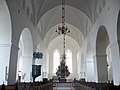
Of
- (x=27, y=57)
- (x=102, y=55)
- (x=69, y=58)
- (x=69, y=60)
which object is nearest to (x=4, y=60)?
(x=27, y=57)

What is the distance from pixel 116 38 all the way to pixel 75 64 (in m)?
26.8

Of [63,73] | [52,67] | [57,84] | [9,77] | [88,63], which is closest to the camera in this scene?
[9,77]

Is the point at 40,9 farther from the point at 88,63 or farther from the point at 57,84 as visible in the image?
the point at 57,84

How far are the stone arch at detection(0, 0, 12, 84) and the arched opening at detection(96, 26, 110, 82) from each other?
858cm

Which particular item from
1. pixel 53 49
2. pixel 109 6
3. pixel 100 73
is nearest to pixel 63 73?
pixel 53 49

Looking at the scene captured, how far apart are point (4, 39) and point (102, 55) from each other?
9.64 meters

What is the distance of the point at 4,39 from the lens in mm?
10125

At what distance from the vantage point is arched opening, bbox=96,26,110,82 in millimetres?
15000

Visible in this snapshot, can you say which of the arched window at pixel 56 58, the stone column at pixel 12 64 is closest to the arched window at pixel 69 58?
the arched window at pixel 56 58

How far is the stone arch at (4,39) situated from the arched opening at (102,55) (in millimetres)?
Answer: 8585

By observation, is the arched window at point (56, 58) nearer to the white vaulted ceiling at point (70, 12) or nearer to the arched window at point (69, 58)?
the arched window at point (69, 58)

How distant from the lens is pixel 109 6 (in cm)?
1155

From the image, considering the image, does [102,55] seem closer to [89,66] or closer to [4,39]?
[89,66]

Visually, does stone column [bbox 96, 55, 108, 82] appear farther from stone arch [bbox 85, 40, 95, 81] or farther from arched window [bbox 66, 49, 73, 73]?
arched window [bbox 66, 49, 73, 73]
